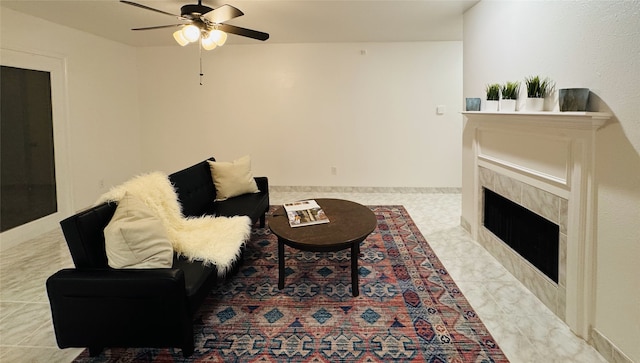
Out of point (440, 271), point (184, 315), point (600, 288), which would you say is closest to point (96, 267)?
point (184, 315)

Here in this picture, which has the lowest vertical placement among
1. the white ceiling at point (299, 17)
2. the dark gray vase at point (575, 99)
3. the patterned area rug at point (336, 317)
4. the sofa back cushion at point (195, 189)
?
the patterned area rug at point (336, 317)

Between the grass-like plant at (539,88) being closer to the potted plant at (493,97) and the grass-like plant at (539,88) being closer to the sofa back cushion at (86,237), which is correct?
the potted plant at (493,97)

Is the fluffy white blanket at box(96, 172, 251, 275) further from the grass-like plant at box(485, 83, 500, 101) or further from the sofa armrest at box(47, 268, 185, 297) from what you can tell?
the grass-like plant at box(485, 83, 500, 101)

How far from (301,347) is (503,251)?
1992 mm

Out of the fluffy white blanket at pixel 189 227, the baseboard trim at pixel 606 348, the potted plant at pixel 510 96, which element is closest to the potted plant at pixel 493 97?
the potted plant at pixel 510 96

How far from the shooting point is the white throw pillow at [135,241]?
193 centimetres

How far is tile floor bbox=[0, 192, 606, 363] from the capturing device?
202 cm

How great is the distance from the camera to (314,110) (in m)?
5.98

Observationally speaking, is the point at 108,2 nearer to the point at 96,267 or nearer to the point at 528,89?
the point at 96,267

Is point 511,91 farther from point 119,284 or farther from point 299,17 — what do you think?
point 119,284

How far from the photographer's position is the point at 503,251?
3084 mm

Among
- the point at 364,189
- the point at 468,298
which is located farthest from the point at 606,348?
the point at 364,189

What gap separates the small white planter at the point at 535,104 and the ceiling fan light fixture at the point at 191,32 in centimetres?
259

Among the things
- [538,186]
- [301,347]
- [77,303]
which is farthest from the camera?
[538,186]
